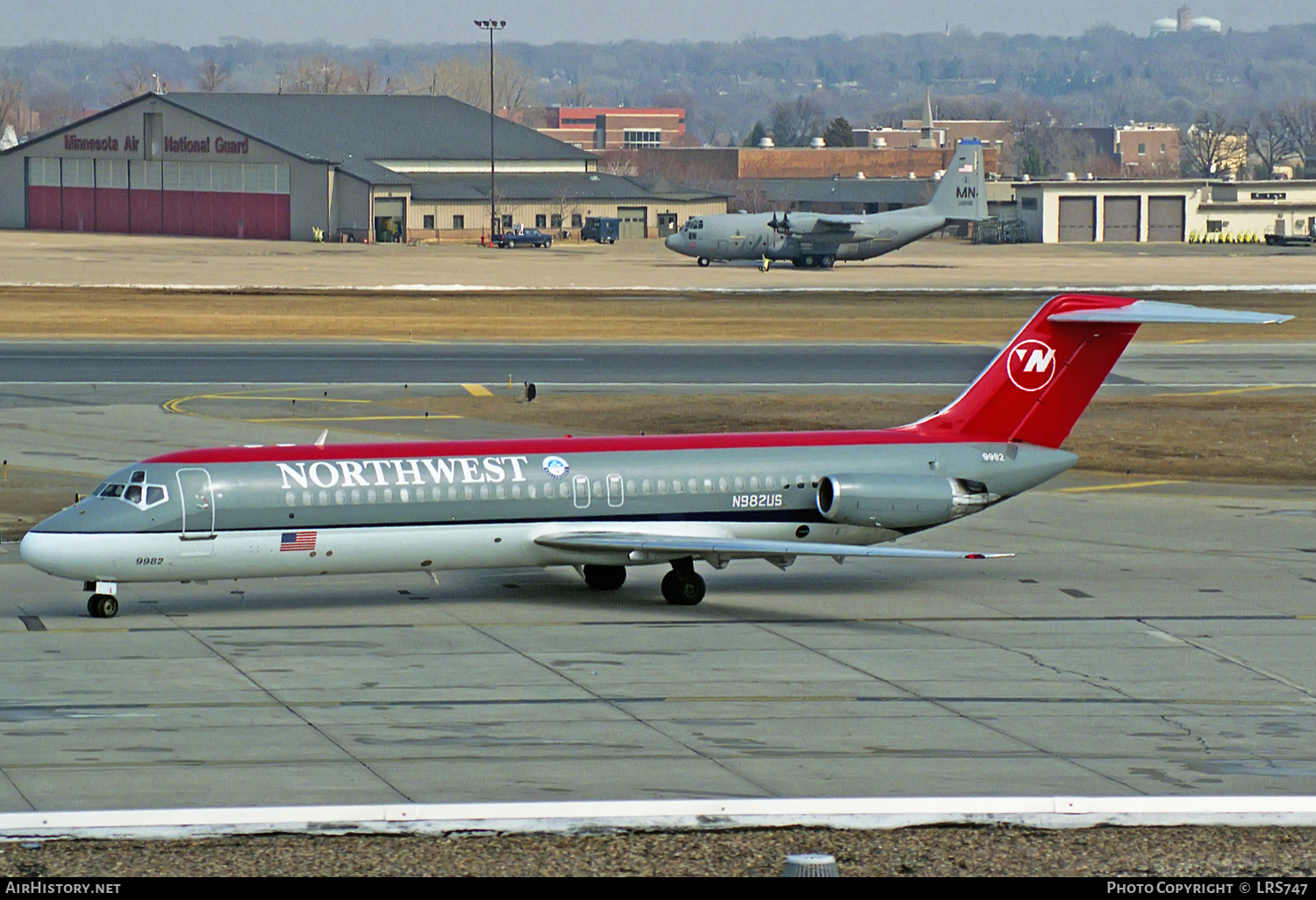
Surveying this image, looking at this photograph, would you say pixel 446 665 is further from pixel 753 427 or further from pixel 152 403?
pixel 152 403

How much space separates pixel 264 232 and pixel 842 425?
4775 inches

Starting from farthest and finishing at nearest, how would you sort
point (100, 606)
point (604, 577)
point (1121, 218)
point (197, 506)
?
point (1121, 218) < point (604, 577) < point (100, 606) < point (197, 506)

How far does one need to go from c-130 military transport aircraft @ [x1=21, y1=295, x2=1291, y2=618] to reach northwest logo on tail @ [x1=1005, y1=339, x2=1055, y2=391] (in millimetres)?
36

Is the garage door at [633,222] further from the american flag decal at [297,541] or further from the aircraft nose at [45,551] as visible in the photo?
the aircraft nose at [45,551]

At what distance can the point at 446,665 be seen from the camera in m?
27.8

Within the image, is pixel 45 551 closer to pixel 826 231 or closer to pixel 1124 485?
pixel 1124 485

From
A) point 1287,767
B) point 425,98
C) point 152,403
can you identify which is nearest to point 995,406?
point 1287,767

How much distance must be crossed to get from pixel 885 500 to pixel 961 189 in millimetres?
106306

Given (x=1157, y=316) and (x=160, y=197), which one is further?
(x=160, y=197)

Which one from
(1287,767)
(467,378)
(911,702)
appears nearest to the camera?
(1287,767)

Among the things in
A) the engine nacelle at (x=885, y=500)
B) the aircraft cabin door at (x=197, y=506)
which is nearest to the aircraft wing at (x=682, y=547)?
the engine nacelle at (x=885, y=500)

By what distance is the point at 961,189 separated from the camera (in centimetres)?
13638

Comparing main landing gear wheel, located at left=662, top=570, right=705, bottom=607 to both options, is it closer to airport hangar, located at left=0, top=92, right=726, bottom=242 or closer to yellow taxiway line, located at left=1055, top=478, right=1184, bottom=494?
yellow taxiway line, located at left=1055, top=478, right=1184, bottom=494

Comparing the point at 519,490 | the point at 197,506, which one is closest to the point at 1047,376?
the point at 519,490
